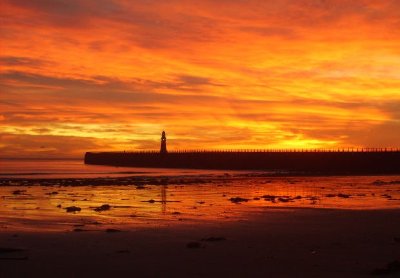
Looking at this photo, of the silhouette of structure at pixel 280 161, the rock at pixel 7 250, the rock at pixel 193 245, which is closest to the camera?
the rock at pixel 7 250

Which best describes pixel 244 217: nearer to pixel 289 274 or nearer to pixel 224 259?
pixel 224 259

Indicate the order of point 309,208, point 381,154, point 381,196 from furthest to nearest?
point 381,154 → point 381,196 → point 309,208

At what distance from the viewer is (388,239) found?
53.5 ft

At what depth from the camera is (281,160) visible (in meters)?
101

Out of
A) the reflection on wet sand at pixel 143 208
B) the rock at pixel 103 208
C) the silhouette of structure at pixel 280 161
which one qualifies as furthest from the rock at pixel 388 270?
the silhouette of structure at pixel 280 161

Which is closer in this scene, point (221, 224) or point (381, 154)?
point (221, 224)

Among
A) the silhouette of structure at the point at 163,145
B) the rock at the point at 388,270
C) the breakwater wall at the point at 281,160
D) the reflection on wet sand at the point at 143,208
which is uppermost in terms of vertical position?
the silhouette of structure at the point at 163,145

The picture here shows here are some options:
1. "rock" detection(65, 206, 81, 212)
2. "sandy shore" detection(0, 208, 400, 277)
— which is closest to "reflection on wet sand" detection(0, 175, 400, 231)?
"rock" detection(65, 206, 81, 212)

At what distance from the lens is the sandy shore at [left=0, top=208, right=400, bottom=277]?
40.1ft

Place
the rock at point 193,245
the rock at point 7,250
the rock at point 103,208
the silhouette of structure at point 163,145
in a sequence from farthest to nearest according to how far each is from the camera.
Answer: the silhouette of structure at point 163,145
the rock at point 103,208
the rock at point 193,245
the rock at point 7,250

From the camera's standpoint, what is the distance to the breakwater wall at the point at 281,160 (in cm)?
8557

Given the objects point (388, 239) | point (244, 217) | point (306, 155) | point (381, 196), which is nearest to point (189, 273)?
point (388, 239)

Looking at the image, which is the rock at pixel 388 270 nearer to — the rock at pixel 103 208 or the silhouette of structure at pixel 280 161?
the rock at pixel 103 208

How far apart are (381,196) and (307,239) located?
17560 millimetres
